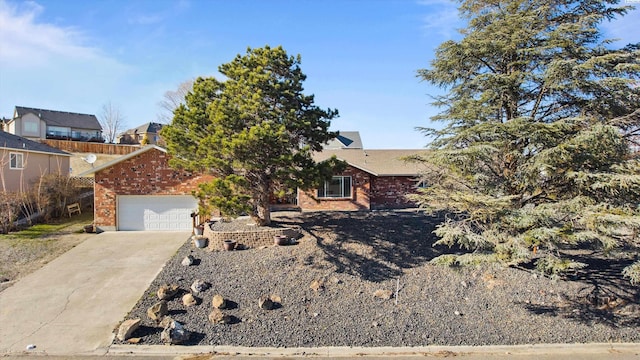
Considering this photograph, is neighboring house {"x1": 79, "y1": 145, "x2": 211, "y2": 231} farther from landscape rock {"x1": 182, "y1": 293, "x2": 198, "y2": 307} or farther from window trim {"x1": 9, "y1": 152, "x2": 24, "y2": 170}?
landscape rock {"x1": 182, "y1": 293, "x2": 198, "y2": 307}

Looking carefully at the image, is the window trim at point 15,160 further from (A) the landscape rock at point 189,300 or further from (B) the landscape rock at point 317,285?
(B) the landscape rock at point 317,285

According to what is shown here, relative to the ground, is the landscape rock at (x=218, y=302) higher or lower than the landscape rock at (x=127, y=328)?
higher

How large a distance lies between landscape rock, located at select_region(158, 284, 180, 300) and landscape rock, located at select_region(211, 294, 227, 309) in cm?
114

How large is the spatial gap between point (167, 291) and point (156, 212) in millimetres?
8005

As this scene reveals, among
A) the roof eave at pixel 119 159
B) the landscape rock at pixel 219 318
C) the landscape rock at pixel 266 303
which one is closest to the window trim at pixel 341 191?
the roof eave at pixel 119 159

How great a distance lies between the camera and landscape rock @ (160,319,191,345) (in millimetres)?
7609

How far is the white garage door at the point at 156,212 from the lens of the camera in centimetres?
1627

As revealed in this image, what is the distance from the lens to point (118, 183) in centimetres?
1612

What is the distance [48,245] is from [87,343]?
802cm

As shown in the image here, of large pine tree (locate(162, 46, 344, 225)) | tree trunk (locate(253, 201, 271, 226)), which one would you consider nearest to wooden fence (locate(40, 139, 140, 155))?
large pine tree (locate(162, 46, 344, 225))

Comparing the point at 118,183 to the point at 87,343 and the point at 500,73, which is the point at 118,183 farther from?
the point at 500,73

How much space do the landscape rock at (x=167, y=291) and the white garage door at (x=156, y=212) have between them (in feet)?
23.7

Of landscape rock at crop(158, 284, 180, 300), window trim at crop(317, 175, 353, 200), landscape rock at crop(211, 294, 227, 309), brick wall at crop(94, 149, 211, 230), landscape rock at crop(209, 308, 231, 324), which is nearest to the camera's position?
Answer: landscape rock at crop(209, 308, 231, 324)

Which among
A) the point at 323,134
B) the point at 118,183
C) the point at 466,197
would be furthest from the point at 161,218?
the point at 466,197
